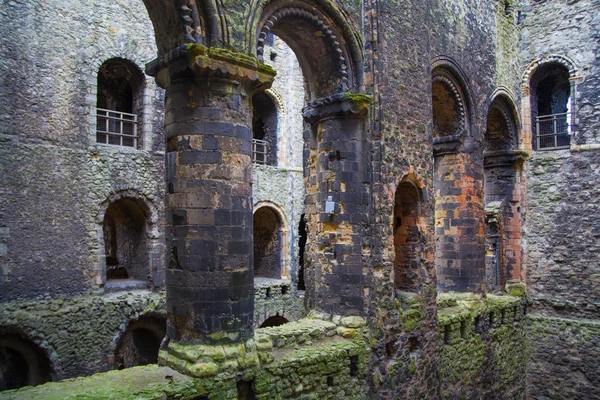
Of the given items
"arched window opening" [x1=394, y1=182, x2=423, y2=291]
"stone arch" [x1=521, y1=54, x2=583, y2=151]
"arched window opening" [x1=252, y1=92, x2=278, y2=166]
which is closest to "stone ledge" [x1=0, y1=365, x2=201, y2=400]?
"arched window opening" [x1=394, y1=182, x2=423, y2=291]

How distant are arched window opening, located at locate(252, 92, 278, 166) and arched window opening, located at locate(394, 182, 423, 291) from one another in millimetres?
7254

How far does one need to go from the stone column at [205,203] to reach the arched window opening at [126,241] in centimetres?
679

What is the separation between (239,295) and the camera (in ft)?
18.9

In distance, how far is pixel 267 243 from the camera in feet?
53.1

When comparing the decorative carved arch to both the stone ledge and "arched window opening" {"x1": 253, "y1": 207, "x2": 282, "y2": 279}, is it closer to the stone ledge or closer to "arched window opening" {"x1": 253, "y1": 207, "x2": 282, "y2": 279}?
"arched window opening" {"x1": 253, "y1": 207, "x2": 282, "y2": 279}

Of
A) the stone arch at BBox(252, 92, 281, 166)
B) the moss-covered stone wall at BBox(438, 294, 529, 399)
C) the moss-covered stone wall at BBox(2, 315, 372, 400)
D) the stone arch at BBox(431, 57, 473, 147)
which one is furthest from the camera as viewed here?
the stone arch at BBox(252, 92, 281, 166)

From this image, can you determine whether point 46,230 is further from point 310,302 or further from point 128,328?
point 310,302

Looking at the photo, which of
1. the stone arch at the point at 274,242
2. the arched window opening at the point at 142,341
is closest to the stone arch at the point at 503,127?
the stone arch at the point at 274,242

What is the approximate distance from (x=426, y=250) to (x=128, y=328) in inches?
268

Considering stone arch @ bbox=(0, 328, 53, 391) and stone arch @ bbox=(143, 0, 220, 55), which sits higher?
stone arch @ bbox=(143, 0, 220, 55)

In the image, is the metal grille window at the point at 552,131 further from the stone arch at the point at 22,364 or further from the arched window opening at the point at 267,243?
the stone arch at the point at 22,364

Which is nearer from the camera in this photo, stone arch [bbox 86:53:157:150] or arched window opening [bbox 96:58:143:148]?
stone arch [bbox 86:53:157:150]

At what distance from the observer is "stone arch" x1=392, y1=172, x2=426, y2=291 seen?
8.81 meters

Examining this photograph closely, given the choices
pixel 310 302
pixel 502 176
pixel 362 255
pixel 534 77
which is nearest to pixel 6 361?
Answer: pixel 310 302
